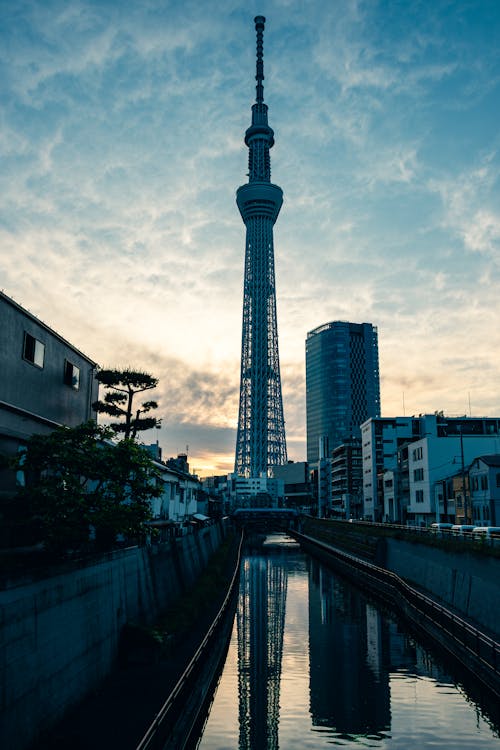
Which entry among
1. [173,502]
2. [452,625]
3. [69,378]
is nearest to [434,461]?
[173,502]

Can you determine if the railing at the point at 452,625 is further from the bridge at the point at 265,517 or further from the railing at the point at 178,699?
the bridge at the point at 265,517

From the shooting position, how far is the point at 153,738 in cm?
1767

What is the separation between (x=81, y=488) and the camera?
25.4 meters

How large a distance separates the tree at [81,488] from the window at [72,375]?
365 inches

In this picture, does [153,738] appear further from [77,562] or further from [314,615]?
[314,615]

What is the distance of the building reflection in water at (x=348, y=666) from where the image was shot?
25.5 meters

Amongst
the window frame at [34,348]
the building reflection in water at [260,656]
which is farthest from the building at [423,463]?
the window frame at [34,348]

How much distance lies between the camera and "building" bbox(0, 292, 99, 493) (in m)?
29.6

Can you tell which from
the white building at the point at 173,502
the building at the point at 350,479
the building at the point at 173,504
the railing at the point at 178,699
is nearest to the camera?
the railing at the point at 178,699

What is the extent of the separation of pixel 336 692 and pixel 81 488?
15.3 meters

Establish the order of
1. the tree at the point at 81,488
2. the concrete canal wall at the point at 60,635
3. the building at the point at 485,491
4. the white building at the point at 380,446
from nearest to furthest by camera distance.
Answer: the concrete canal wall at the point at 60,635, the tree at the point at 81,488, the building at the point at 485,491, the white building at the point at 380,446

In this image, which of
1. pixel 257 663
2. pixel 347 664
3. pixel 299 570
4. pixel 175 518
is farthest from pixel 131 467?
pixel 299 570

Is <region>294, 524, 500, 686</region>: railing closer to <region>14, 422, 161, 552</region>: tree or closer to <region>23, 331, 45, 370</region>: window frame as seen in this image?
<region>14, 422, 161, 552</region>: tree

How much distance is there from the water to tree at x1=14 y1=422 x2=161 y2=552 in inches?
345
